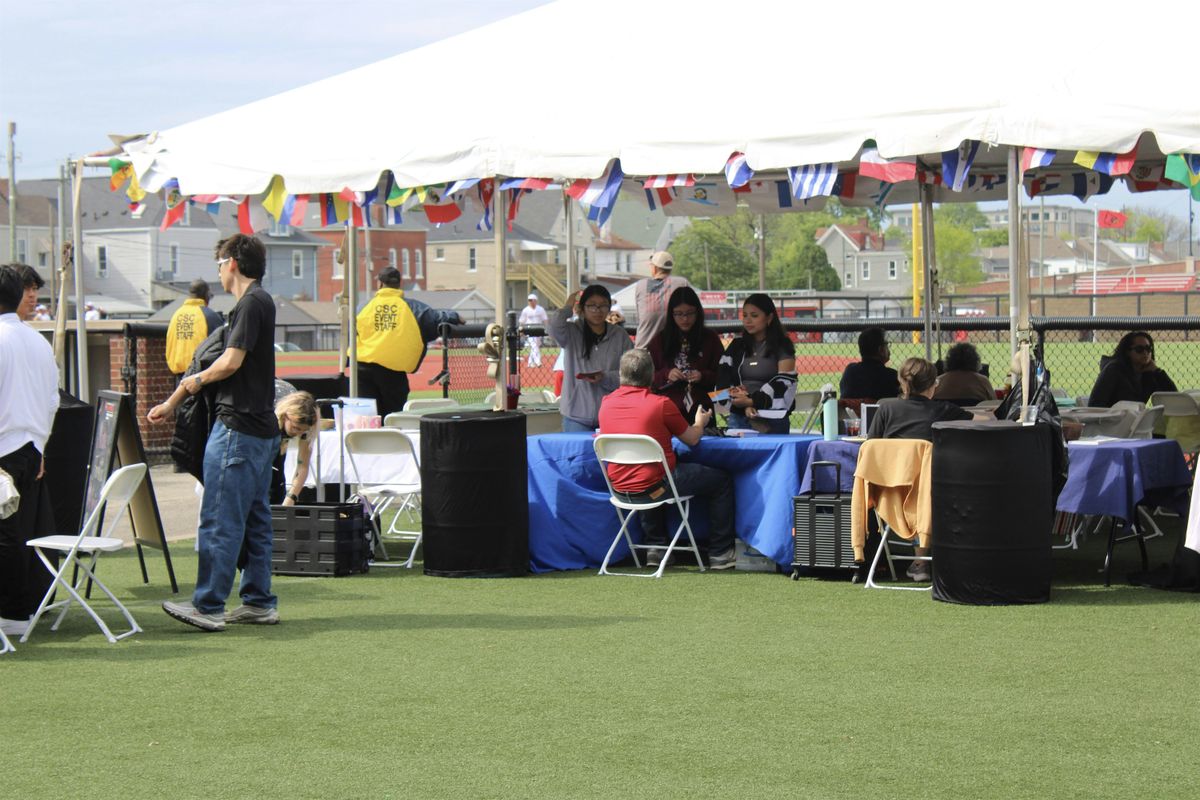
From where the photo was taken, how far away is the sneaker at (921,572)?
929cm

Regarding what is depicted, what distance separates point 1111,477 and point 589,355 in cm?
350

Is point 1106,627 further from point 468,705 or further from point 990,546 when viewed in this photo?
point 468,705

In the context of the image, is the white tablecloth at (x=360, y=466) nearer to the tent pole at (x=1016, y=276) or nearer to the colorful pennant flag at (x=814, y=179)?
the colorful pennant flag at (x=814, y=179)

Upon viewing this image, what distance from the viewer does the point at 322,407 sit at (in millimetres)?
12008

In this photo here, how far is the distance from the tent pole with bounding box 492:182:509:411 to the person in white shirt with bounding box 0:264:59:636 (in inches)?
130

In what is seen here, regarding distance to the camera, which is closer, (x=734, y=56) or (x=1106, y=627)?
(x=1106, y=627)

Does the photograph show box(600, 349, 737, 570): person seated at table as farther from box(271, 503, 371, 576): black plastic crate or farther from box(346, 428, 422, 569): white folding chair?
box(271, 503, 371, 576): black plastic crate

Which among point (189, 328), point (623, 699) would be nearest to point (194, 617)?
point (623, 699)

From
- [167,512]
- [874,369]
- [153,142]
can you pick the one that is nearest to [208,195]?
[153,142]

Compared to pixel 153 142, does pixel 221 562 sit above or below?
below

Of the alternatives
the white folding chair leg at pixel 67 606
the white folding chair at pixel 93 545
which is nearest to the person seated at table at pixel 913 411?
the white folding chair at pixel 93 545

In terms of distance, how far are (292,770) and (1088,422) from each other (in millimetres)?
6458

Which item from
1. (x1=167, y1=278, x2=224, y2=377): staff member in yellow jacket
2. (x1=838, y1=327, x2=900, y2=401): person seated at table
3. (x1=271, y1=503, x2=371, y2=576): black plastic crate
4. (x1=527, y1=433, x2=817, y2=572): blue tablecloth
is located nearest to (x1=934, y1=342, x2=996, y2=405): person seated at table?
(x1=838, y1=327, x2=900, y2=401): person seated at table

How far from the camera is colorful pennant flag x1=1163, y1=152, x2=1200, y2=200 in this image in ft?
27.6
